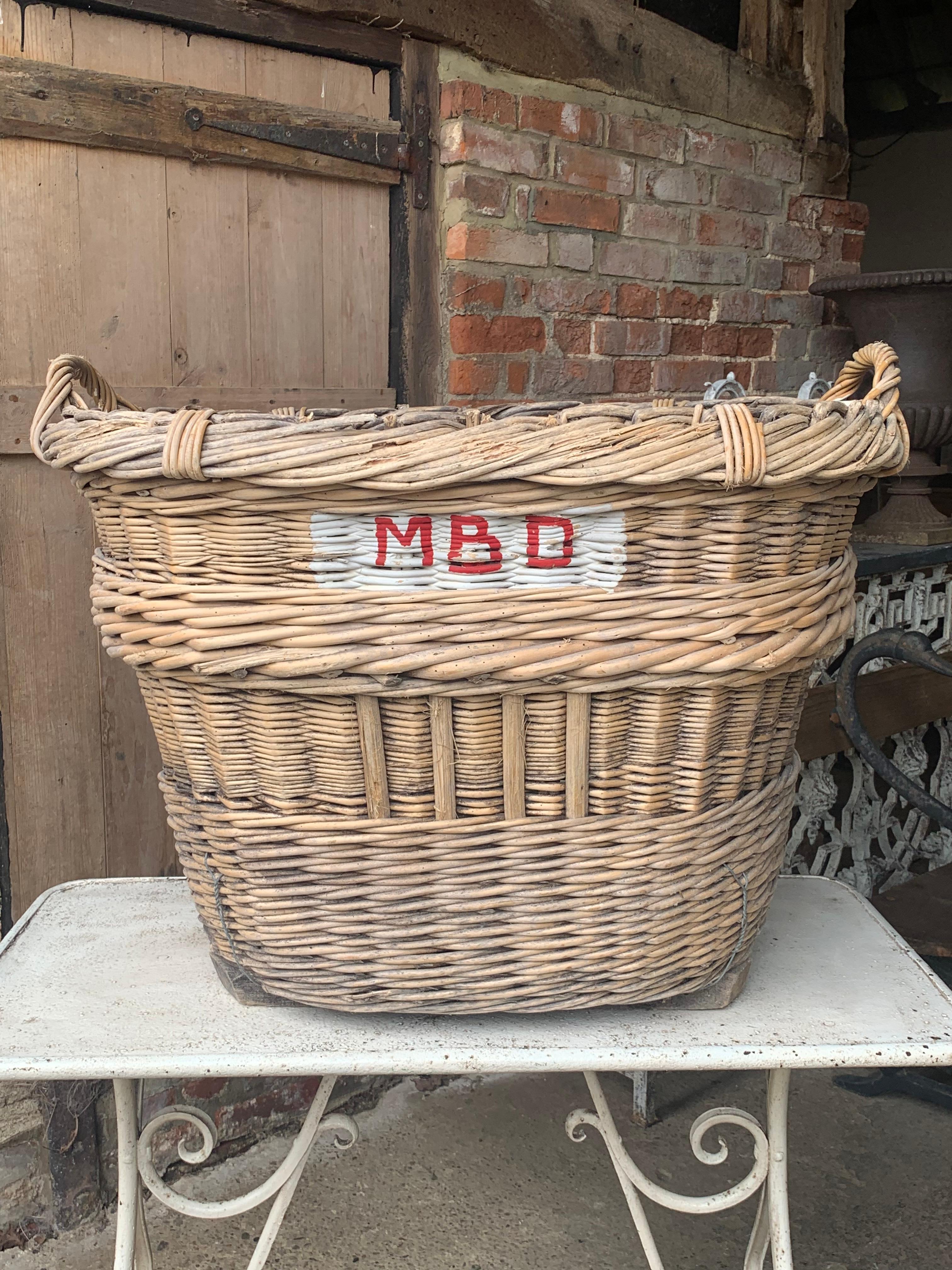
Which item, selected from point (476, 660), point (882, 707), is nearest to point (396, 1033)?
point (476, 660)

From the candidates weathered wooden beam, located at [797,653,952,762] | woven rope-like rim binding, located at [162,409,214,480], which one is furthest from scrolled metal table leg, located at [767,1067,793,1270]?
weathered wooden beam, located at [797,653,952,762]

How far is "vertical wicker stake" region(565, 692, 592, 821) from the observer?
828mm

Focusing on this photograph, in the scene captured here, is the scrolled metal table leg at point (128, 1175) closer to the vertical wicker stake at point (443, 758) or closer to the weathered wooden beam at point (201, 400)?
the vertical wicker stake at point (443, 758)

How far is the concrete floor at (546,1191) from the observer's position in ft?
4.96

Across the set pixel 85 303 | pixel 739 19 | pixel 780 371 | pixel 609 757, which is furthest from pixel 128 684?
pixel 739 19

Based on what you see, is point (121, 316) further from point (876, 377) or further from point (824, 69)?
point (824, 69)

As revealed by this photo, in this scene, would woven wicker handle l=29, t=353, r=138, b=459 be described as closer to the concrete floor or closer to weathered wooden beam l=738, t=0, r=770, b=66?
the concrete floor

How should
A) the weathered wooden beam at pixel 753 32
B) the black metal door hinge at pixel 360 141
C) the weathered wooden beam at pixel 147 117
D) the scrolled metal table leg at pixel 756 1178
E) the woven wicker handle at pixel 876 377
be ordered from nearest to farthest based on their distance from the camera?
the woven wicker handle at pixel 876 377
the scrolled metal table leg at pixel 756 1178
the weathered wooden beam at pixel 147 117
the black metal door hinge at pixel 360 141
the weathered wooden beam at pixel 753 32

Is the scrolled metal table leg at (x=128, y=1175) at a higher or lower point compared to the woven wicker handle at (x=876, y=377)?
lower

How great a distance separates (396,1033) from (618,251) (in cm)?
150

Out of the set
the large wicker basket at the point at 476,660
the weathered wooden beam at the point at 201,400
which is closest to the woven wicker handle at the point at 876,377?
the large wicker basket at the point at 476,660

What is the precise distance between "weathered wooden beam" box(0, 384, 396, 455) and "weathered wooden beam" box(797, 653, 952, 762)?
0.99 metres

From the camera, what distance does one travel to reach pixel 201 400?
1613mm

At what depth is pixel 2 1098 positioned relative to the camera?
5.25 feet
